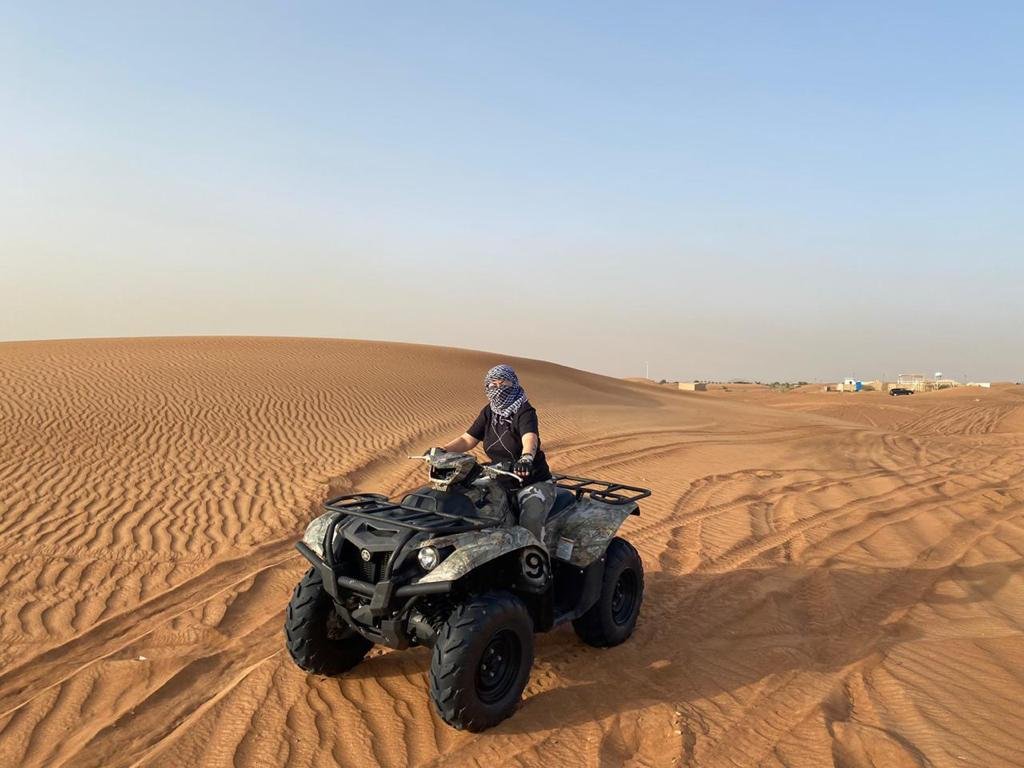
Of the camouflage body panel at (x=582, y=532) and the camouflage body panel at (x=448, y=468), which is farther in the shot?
the camouflage body panel at (x=582, y=532)

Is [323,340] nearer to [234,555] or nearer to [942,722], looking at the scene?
[234,555]

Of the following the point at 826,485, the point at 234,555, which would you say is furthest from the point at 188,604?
the point at 826,485

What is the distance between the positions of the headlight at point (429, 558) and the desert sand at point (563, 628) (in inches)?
38.1

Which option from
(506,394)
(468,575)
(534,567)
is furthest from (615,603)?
(506,394)

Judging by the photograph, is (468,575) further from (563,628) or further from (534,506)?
(563,628)

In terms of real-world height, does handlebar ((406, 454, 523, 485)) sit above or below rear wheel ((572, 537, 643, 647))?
above

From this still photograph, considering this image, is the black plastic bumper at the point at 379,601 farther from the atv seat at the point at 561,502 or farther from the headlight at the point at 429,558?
the atv seat at the point at 561,502

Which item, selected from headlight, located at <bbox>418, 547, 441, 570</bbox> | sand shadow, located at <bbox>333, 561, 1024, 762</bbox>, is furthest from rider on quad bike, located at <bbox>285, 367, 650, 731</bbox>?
sand shadow, located at <bbox>333, 561, 1024, 762</bbox>

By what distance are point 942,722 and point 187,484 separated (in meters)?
9.92

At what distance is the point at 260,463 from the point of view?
12.6 m

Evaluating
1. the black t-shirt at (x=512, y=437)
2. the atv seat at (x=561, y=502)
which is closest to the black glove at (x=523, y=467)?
the black t-shirt at (x=512, y=437)

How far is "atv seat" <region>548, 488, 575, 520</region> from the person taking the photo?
5.09 meters

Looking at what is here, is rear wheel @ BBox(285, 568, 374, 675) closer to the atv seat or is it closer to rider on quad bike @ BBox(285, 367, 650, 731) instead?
rider on quad bike @ BBox(285, 367, 650, 731)

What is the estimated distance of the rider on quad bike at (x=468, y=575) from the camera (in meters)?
3.92
